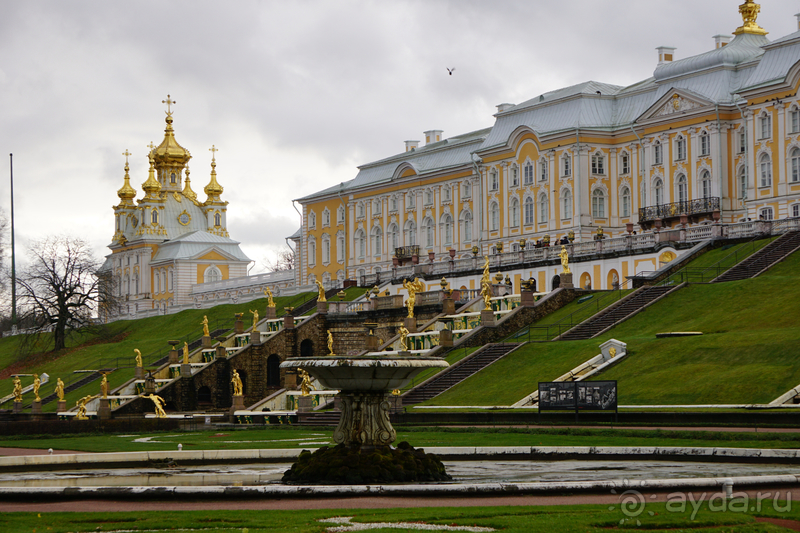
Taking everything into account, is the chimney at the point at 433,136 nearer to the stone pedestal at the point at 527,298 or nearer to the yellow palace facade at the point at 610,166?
the yellow palace facade at the point at 610,166

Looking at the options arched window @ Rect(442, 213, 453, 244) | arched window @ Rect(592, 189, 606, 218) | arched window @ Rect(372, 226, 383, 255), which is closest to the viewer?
arched window @ Rect(592, 189, 606, 218)

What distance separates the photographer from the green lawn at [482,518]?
13242mm

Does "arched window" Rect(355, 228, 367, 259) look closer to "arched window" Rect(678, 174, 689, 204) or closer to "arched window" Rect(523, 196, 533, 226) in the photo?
"arched window" Rect(523, 196, 533, 226)

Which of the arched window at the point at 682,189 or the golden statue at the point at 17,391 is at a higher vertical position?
the arched window at the point at 682,189

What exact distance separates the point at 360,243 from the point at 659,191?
31.1 m

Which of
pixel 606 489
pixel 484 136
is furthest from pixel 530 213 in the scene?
pixel 606 489

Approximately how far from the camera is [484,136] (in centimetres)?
8469

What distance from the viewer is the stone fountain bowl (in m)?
19.1

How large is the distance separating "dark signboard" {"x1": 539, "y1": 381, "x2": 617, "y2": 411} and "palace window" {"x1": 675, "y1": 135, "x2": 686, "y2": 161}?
38270 millimetres

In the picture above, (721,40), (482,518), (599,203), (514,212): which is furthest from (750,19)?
(482,518)

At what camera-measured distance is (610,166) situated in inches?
2876

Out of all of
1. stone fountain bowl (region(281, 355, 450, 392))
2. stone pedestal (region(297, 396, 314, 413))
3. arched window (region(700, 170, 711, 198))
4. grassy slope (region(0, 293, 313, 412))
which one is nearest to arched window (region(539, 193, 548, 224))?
arched window (region(700, 170, 711, 198))

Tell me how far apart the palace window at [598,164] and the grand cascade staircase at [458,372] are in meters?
30.5

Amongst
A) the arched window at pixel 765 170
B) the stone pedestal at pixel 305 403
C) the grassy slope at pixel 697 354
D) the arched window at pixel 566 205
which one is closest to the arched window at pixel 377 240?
the arched window at pixel 566 205
